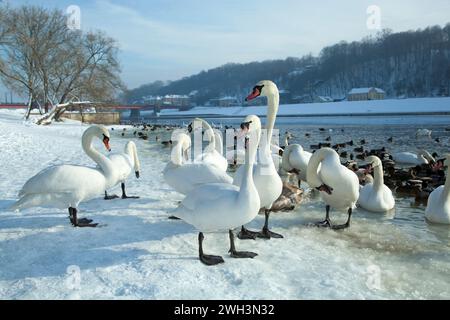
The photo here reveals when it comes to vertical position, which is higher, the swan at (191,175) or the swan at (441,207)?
the swan at (191,175)

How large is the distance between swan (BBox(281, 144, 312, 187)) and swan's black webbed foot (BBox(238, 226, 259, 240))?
424 cm

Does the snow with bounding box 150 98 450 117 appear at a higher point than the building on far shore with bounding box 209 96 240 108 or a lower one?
lower

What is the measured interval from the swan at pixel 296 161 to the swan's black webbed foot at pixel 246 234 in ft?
13.9

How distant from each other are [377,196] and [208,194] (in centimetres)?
421

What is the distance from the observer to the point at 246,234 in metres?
5.20

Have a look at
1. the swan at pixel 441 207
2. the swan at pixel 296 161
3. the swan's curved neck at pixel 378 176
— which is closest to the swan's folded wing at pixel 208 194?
the swan's curved neck at pixel 378 176

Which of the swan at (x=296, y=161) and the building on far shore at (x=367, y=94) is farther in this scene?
the building on far shore at (x=367, y=94)

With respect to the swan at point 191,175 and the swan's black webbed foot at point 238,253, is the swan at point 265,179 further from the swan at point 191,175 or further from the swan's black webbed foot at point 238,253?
the swan's black webbed foot at point 238,253

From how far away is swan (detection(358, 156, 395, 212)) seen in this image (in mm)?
7043

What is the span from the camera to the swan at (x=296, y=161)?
9312 millimetres

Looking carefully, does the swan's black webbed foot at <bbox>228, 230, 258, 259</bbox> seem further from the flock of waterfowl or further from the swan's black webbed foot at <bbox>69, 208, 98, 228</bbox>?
the swan's black webbed foot at <bbox>69, 208, 98, 228</bbox>

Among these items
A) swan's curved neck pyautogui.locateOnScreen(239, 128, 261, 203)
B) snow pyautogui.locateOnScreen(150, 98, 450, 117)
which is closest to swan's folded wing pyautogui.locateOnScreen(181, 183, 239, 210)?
swan's curved neck pyautogui.locateOnScreen(239, 128, 261, 203)

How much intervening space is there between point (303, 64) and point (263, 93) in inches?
6276

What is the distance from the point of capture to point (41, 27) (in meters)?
37.0
